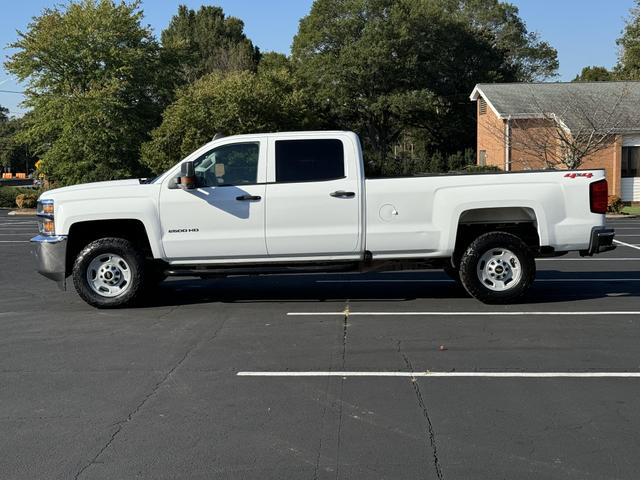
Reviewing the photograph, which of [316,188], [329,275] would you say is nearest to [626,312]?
[316,188]

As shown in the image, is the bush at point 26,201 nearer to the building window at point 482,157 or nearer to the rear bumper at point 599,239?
the building window at point 482,157

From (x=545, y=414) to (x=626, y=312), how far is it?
4.18 m

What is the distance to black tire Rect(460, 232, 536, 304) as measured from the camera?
9.20m

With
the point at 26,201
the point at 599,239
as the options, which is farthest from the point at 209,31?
the point at 599,239

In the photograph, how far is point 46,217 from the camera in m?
9.43

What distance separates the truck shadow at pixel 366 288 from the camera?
33.0ft

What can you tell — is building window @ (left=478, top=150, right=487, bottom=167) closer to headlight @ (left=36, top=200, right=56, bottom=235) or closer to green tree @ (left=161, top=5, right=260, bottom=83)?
green tree @ (left=161, top=5, right=260, bottom=83)

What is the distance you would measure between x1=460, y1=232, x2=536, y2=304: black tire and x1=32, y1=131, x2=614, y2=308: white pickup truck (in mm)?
13

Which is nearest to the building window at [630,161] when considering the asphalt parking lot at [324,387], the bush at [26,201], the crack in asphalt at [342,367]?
the asphalt parking lot at [324,387]

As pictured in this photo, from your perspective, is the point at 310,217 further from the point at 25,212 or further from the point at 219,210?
the point at 25,212

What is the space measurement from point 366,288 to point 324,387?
4.98m

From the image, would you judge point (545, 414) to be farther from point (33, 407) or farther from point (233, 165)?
point (233, 165)

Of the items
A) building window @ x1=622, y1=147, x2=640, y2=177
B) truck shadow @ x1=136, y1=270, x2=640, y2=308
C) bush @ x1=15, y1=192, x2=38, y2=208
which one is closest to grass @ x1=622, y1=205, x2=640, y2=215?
building window @ x1=622, y1=147, x2=640, y2=177

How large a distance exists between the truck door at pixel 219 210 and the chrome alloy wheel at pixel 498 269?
2.77 metres
